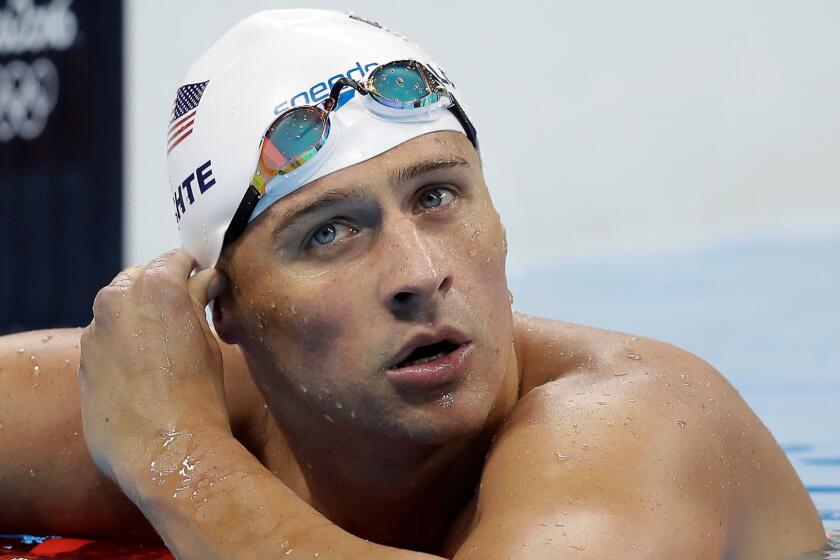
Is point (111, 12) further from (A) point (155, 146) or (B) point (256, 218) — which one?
(B) point (256, 218)

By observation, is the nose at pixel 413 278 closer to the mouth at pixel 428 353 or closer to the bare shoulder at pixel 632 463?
the mouth at pixel 428 353

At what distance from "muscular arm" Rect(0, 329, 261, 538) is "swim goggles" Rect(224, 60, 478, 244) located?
1.86 feet

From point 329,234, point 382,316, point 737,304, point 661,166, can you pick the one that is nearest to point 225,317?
point 329,234

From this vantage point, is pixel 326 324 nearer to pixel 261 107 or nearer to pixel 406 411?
pixel 406 411

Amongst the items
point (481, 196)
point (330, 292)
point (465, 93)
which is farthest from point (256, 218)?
point (465, 93)

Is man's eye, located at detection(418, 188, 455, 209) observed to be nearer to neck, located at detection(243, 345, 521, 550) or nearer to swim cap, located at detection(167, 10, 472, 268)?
swim cap, located at detection(167, 10, 472, 268)

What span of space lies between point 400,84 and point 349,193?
0.88 ft

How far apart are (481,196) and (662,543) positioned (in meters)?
0.71

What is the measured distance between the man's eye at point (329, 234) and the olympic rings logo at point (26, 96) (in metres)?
4.76

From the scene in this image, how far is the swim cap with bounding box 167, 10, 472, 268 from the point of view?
6.83 ft

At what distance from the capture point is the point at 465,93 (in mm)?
5730

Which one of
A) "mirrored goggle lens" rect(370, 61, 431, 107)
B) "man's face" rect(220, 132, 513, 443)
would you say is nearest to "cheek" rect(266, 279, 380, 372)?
"man's face" rect(220, 132, 513, 443)

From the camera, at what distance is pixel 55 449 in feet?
8.26

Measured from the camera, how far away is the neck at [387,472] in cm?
212
